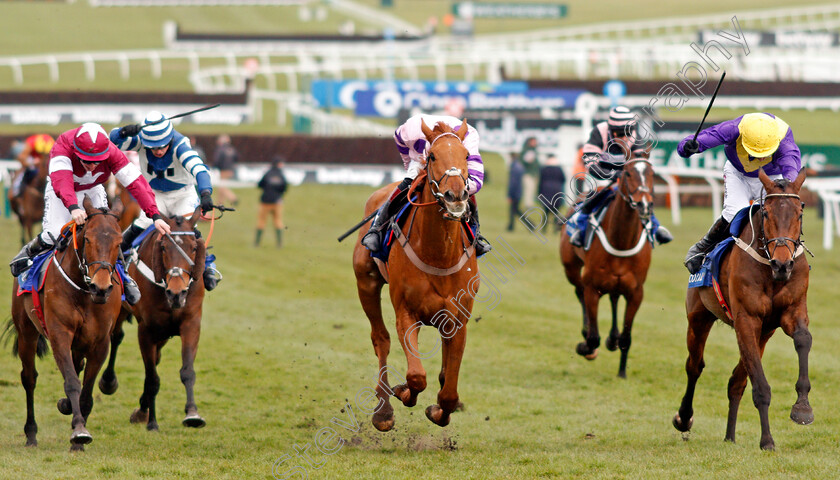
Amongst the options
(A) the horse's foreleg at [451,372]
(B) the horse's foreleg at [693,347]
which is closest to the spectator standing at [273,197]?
(B) the horse's foreleg at [693,347]

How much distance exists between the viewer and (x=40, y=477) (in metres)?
6.33

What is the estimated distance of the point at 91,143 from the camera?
710 centimetres

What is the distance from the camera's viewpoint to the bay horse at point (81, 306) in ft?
21.9

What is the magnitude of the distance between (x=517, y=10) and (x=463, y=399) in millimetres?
40936

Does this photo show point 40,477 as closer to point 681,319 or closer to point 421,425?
point 421,425

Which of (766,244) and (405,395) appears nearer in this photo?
(766,244)

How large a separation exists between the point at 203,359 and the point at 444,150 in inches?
218

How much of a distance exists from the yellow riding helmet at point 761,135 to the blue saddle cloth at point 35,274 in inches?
190

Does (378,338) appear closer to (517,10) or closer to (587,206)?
(587,206)

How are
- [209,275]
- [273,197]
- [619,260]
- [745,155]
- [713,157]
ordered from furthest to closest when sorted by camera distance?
[713,157]
[273,197]
[619,260]
[209,275]
[745,155]

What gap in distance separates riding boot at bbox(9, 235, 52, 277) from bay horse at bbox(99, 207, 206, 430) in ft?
2.61

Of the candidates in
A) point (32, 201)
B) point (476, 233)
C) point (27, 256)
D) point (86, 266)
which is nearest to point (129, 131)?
point (27, 256)

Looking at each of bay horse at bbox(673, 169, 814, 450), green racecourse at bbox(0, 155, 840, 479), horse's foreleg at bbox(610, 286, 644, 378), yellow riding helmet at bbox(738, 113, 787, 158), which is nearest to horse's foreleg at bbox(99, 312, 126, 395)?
green racecourse at bbox(0, 155, 840, 479)

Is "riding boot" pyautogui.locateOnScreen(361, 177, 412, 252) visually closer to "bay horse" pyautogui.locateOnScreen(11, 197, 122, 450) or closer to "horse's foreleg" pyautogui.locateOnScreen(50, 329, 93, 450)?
"bay horse" pyautogui.locateOnScreen(11, 197, 122, 450)
